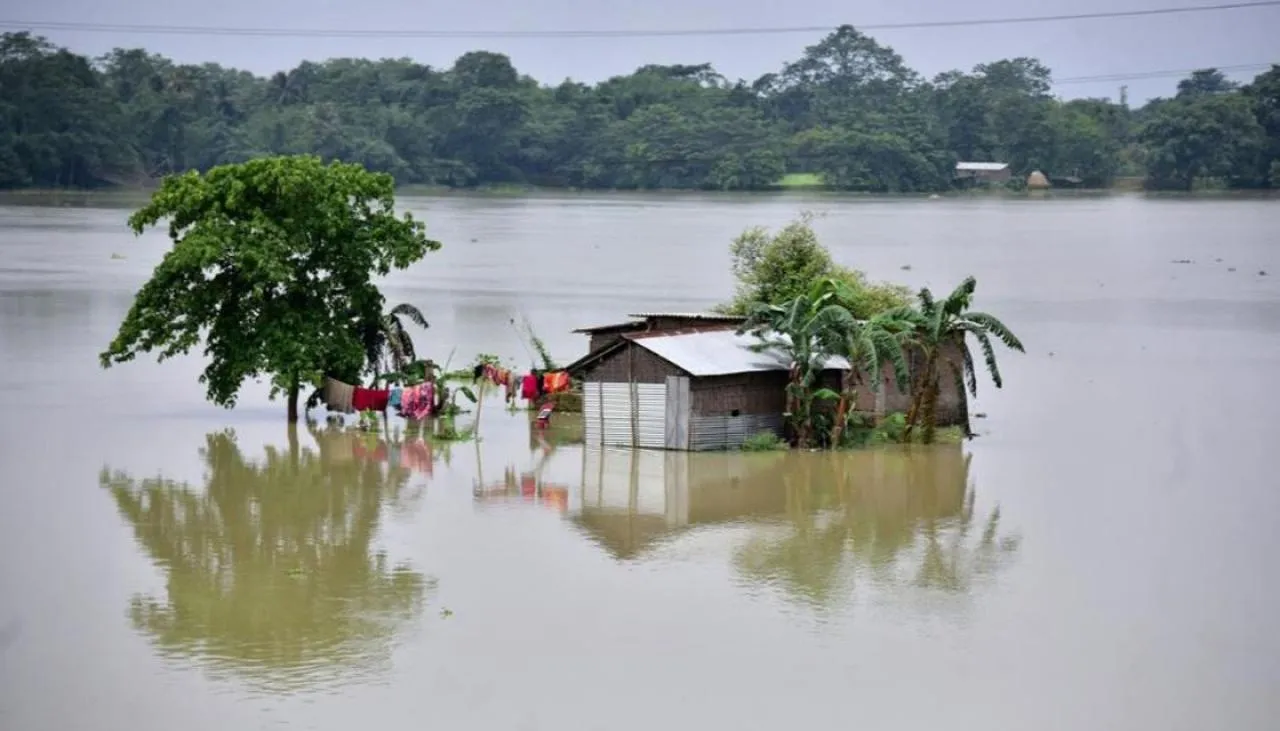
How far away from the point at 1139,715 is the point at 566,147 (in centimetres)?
10378

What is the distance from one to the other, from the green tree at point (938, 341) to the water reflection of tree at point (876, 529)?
53 cm

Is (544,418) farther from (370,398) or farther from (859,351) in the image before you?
(859,351)

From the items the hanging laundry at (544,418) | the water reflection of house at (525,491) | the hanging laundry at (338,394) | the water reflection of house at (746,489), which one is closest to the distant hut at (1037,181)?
the hanging laundry at (544,418)

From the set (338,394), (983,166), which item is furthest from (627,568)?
(983,166)

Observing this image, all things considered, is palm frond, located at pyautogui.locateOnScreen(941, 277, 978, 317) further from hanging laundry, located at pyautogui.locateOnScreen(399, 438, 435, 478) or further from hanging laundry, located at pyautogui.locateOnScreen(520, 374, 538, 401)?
hanging laundry, located at pyautogui.locateOnScreen(399, 438, 435, 478)

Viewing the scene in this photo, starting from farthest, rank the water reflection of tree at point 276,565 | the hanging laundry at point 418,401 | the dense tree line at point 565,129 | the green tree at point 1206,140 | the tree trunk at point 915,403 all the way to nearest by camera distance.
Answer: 1. the green tree at point 1206,140
2. the dense tree line at point 565,129
3. the hanging laundry at point 418,401
4. the tree trunk at point 915,403
5. the water reflection of tree at point 276,565

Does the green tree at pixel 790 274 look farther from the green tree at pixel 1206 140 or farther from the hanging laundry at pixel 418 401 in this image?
the green tree at pixel 1206 140

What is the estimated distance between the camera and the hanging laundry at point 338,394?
2538 cm

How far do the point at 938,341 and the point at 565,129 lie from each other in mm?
92825

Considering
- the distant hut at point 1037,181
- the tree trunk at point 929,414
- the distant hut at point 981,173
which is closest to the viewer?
the tree trunk at point 929,414

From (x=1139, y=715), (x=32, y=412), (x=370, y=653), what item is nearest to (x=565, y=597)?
(x=370, y=653)

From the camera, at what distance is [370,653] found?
1513 centimetres

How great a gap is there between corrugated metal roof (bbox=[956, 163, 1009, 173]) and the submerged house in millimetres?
95240

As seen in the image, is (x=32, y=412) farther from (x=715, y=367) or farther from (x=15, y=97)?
(x=15, y=97)
